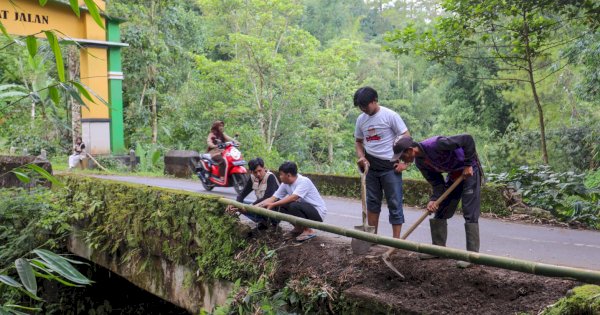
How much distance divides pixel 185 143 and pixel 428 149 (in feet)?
78.2

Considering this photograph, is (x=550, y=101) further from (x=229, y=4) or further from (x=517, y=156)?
(x=229, y=4)

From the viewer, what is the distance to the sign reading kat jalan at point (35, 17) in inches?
631

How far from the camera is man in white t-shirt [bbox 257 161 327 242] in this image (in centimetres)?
614

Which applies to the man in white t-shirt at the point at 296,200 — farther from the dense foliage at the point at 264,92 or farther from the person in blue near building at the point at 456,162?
the dense foliage at the point at 264,92

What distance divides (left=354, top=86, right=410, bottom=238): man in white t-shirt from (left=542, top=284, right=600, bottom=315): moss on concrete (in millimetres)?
2214

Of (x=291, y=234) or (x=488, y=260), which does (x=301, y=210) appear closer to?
(x=291, y=234)

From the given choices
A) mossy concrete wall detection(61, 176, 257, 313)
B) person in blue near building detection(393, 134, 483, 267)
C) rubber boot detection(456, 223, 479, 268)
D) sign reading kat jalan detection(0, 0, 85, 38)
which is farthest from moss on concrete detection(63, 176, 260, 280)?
sign reading kat jalan detection(0, 0, 85, 38)

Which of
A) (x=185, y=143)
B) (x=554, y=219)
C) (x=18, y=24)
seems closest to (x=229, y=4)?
(x=185, y=143)

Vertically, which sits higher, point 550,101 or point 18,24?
point 18,24

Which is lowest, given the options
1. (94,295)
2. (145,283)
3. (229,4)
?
(94,295)

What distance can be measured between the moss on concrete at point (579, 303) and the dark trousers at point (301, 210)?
2.98 m

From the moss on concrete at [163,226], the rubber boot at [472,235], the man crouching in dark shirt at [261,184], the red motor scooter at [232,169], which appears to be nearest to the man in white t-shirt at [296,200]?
the man crouching in dark shirt at [261,184]

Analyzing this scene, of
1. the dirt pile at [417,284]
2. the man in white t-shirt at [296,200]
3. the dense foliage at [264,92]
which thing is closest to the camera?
the dirt pile at [417,284]

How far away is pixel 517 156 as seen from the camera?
22172 mm
